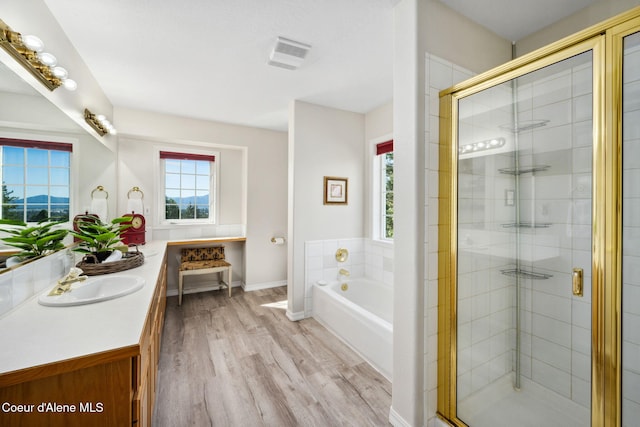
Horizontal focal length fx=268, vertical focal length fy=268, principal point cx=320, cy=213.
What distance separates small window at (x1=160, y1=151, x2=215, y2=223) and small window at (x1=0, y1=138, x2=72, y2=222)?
7.44ft

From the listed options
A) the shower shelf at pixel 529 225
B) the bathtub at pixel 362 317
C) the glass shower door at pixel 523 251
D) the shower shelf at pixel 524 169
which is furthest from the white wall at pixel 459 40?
the bathtub at pixel 362 317

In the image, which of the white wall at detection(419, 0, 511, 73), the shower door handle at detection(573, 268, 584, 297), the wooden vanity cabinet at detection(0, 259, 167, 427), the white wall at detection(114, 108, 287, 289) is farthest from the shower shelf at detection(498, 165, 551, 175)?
the white wall at detection(114, 108, 287, 289)

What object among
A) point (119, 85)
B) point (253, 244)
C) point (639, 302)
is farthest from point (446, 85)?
point (253, 244)

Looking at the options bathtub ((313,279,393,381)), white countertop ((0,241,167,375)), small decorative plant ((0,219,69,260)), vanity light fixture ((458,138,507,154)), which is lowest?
bathtub ((313,279,393,381))

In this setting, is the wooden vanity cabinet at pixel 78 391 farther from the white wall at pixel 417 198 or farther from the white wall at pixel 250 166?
the white wall at pixel 250 166

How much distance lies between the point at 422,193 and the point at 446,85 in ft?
2.17

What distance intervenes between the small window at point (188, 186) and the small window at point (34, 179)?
7.44 ft

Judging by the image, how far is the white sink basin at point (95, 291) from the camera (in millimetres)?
1283

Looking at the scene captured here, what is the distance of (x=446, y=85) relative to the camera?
61.2 inches

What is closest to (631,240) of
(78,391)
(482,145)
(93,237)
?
(482,145)

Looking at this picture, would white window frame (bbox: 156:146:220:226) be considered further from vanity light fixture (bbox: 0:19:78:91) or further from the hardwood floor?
vanity light fixture (bbox: 0:19:78:91)

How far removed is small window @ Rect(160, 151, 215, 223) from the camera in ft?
12.7

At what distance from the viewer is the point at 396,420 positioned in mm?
1554

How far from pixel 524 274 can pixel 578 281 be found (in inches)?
13.8
